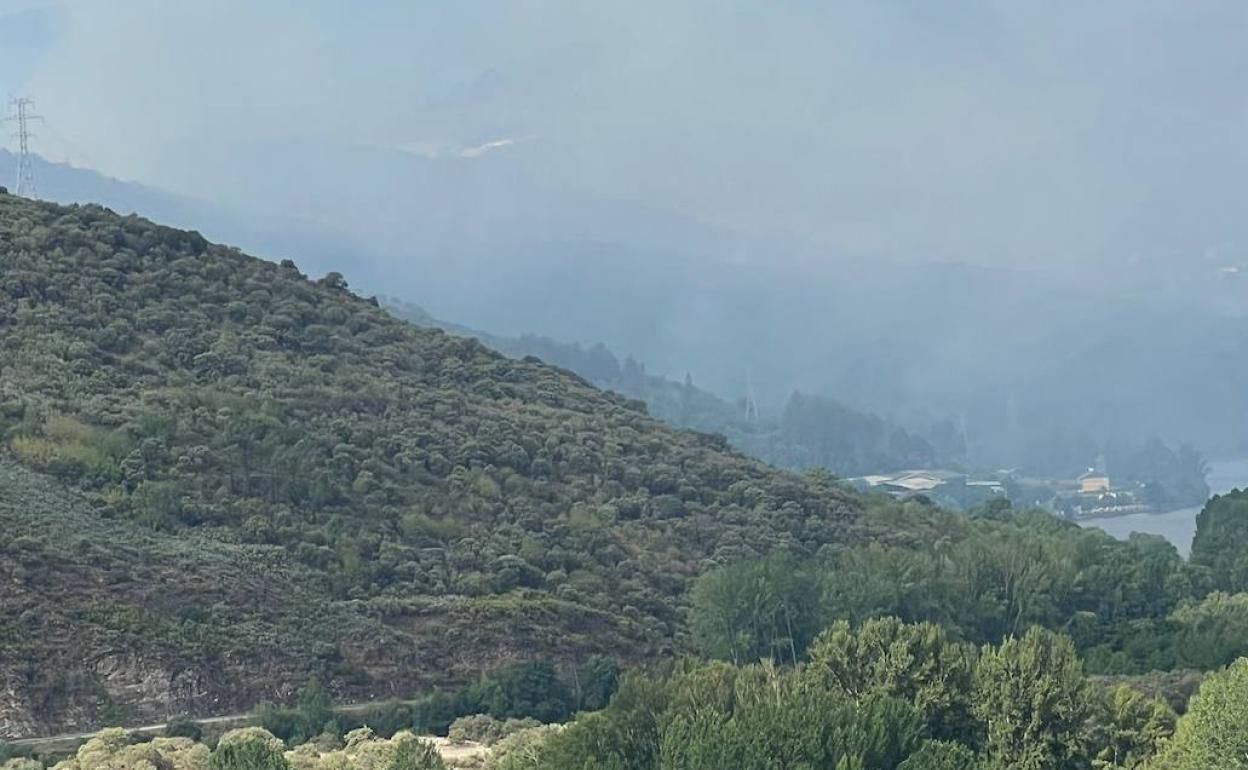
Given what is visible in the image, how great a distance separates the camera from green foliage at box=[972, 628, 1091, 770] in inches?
1169

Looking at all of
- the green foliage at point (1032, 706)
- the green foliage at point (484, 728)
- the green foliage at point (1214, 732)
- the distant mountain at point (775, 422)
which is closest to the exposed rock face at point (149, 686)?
the green foliage at point (484, 728)

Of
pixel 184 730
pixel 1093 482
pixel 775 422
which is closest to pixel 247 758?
pixel 184 730

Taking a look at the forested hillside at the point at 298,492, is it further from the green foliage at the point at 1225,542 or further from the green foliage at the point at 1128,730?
the green foliage at the point at 1128,730

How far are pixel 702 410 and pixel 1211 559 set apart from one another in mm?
96974

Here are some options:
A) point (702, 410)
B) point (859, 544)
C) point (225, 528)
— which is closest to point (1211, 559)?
point (859, 544)

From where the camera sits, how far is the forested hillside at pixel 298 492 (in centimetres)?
4244

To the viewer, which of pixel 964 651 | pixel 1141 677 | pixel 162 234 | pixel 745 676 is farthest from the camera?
pixel 162 234

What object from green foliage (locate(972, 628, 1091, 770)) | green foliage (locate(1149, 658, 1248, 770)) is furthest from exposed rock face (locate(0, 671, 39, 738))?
green foliage (locate(1149, 658, 1248, 770))

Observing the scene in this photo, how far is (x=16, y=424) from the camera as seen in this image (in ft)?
163

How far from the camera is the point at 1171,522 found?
5669 inches

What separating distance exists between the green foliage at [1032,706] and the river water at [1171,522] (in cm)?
8851

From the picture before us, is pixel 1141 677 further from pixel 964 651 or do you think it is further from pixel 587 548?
pixel 587 548

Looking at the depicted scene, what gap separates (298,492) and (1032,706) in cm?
2549

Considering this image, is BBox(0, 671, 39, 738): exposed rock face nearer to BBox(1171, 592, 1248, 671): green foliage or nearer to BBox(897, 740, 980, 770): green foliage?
BBox(897, 740, 980, 770): green foliage
